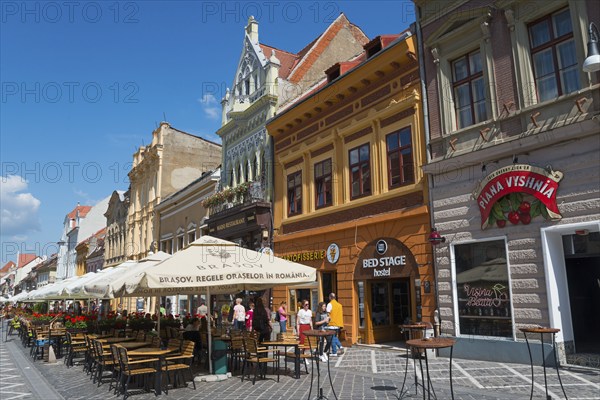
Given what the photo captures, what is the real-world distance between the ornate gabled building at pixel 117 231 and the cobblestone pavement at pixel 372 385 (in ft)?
114

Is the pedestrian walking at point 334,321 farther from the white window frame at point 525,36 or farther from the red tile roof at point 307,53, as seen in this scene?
the red tile roof at point 307,53

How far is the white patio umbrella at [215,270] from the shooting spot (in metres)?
8.95

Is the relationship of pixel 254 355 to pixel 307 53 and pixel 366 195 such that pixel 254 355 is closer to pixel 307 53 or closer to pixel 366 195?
pixel 366 195

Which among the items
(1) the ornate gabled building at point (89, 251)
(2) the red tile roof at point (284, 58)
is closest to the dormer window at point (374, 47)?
(2) the red tile roof at point (284, 58)

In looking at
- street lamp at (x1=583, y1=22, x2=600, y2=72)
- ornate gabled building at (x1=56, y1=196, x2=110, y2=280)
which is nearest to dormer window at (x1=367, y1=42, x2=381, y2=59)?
street lamp at (x1=583, y1=22, x2=600, y2=72)

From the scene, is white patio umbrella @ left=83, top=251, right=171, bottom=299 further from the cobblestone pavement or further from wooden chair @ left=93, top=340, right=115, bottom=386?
the cobblestone pavement

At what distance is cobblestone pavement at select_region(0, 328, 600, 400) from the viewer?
823cm

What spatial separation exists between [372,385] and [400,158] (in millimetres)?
7676

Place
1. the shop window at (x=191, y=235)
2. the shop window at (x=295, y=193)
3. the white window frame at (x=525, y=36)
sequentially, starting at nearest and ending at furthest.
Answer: the white window frame at (x=525, y=36), the shop window at (x=295, y=193), the shop window at (x=191, y=235)

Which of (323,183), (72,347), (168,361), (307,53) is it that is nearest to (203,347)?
(168,361)

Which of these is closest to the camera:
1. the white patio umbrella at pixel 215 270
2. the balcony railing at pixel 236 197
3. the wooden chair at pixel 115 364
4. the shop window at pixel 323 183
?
the white patio umbrella at pixel 215 270

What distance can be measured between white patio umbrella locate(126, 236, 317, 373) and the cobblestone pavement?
1.99 meters

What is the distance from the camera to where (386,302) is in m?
16.0

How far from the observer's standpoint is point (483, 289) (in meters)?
11.8
